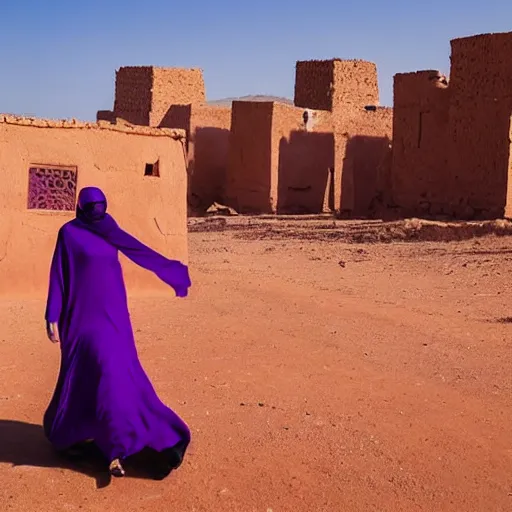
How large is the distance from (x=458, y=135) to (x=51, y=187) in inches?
394

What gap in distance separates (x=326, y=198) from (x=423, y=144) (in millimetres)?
4934

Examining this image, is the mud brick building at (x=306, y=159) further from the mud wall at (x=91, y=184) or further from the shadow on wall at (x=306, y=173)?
the mud wall at (x=91, y=184)

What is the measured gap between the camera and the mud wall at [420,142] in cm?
1778

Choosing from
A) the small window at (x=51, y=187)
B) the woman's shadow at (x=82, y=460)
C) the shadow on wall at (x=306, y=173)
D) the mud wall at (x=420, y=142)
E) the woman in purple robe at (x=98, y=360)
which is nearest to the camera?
the woman in purple robe at (x=98, y=360)

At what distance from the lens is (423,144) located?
60.2ft

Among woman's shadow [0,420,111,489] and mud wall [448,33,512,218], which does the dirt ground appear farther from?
mud wall [448,33,512,218]

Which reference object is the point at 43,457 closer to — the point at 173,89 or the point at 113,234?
the point at 113,234

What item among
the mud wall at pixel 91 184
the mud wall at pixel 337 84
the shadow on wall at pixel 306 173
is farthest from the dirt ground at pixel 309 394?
the mud wall at pixel 337 84

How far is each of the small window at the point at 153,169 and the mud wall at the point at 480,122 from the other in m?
8.15

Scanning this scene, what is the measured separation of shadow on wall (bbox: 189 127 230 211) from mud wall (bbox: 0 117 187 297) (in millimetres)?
12477

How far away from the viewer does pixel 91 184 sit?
954cm

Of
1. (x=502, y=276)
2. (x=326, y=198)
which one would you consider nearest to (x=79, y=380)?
(x=502, y=276)

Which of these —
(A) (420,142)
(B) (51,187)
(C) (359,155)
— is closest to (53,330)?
(B) (51,187)

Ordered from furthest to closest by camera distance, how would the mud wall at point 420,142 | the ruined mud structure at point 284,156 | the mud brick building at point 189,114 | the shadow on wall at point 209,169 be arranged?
the shadow on wall at point 209,169
the mud brick building at point 189,114
the ruined mud structure at point 284,156
the mud wall at point 420,142
